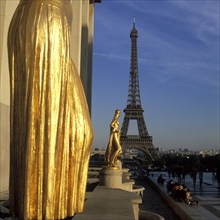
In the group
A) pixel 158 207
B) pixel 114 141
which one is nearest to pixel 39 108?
pixel 114 141

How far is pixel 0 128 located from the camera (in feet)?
29.0

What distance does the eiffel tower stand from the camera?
199 feet

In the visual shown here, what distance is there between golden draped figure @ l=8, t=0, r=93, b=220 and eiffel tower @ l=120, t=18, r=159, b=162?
56.6 meters

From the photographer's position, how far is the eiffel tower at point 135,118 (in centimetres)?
6055

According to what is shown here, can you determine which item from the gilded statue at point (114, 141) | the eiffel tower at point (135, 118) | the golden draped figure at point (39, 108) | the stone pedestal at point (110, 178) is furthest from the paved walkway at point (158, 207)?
the eiffel tower at point (135, 118)

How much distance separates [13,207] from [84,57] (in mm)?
19147

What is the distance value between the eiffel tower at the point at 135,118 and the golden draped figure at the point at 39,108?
56593 mm

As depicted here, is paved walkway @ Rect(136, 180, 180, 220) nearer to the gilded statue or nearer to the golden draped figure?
the gilded statue

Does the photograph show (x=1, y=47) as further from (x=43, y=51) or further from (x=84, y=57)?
(x=84, y=57)

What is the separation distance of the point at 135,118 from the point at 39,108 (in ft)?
206

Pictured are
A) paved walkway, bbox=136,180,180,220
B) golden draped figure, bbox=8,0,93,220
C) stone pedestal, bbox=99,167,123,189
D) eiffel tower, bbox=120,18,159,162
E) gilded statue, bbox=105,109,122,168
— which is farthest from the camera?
eiffel tower, bbox=120,18,159,162

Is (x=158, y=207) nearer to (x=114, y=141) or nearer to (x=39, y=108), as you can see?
(x=114, y=141)

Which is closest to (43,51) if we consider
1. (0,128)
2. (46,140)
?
(46,140)

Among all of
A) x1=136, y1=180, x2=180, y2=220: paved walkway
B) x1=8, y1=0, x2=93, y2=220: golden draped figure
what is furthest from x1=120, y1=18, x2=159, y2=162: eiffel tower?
x1=8, y1=0, x2=93, y2=220: golden draped figure
